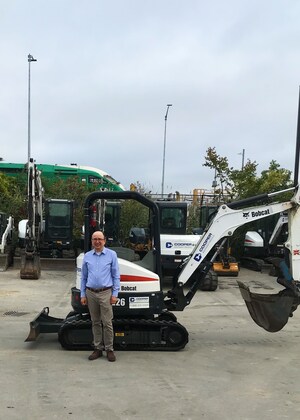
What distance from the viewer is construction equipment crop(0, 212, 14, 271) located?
1816 centimetres

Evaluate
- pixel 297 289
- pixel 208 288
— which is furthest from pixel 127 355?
pixel 208 288

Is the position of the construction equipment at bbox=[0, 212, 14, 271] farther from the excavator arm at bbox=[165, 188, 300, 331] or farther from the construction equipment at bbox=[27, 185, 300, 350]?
the excavator arm at bbox=[165, 188, 300, 331]

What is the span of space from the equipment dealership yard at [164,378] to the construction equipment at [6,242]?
900 centimetres

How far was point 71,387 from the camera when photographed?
566cm

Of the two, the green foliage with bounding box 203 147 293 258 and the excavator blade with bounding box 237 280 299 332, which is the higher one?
the green foliage with bounding box 203 147 293 258

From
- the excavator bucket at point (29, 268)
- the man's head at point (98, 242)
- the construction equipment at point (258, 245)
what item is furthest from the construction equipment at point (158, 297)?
the construction equipment at point (258, 245)

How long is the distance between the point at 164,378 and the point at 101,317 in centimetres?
133

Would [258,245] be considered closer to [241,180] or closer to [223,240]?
[241,180]

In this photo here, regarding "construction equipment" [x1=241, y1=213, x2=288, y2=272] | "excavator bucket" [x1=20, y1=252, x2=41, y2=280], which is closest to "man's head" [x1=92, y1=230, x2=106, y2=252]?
"excavator bucket" [x1=20, y1=252, x2=41, y2=280]

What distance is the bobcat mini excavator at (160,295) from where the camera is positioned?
7359 mm

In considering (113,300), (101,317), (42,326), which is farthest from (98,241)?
(42,326)

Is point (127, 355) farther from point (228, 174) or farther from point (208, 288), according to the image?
point (228, 174)

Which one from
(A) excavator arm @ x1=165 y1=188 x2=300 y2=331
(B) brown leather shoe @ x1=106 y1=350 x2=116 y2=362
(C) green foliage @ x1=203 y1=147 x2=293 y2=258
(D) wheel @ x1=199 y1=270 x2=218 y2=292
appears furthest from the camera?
(C) green foliage @ x1=203 y1=147 x2=293 y2=258

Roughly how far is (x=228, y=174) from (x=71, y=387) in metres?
21.7
